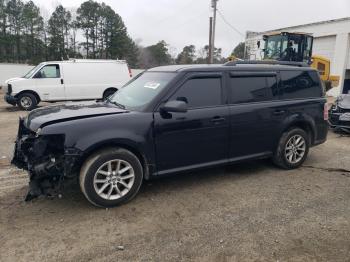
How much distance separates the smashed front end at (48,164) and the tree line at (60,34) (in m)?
38.8

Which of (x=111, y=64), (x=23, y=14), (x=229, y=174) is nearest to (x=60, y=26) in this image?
(x=23, y=14)

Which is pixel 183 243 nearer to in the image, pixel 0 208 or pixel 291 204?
pixel 291 204

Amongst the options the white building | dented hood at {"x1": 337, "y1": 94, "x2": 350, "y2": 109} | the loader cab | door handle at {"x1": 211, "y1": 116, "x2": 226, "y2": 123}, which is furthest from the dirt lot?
the white building

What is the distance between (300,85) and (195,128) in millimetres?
2322

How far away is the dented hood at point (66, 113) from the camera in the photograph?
12.7 feet

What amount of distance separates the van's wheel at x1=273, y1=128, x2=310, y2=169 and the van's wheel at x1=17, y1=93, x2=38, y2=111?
432 inches

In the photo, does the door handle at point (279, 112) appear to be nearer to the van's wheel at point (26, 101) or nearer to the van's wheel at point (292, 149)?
the van's wheel at point (292, 149)

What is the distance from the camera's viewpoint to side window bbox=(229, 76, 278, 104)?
188 inches

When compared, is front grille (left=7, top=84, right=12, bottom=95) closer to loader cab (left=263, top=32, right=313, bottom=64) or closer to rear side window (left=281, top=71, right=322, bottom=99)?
rear side window (left=281, top=71, right=322, bottom=99)

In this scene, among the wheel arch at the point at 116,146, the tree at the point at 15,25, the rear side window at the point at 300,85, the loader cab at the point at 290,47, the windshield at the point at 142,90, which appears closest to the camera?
the wheel arch at the point at 116,146

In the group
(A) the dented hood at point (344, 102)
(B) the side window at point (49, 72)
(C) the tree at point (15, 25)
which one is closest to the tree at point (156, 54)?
(C) the tree at point (15, 25)

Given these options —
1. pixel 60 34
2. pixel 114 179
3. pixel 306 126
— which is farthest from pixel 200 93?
pixel 60 34

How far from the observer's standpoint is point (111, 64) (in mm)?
14070

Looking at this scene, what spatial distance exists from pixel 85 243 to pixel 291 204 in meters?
2.64
